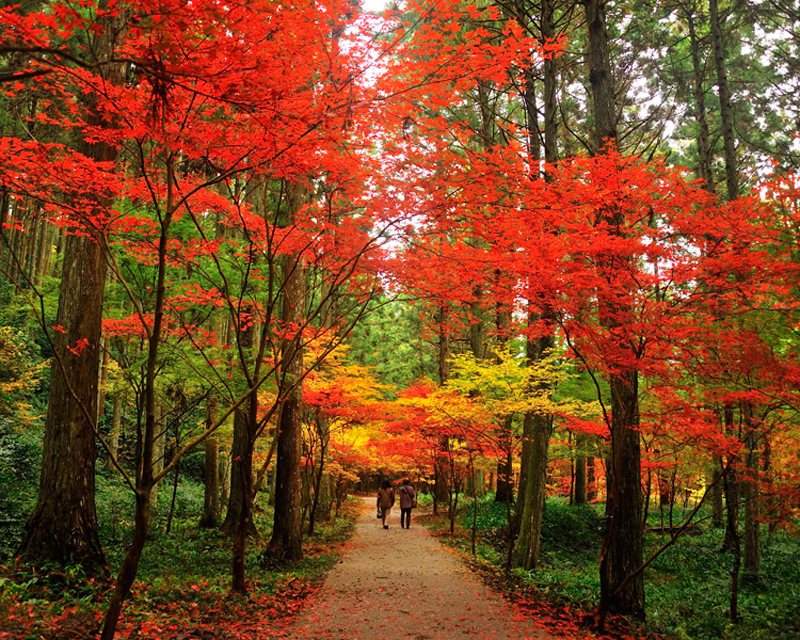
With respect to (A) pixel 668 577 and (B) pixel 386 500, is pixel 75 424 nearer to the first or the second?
(B) pixel 386 500

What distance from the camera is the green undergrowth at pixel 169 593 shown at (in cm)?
470

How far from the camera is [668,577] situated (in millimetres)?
12141

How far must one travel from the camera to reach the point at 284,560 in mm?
9109

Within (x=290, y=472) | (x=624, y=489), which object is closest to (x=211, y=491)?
(x=290, y=472)

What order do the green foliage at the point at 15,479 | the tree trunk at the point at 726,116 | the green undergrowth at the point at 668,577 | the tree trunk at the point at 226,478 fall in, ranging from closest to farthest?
the green undergrowth at the point at 668,577, the green foliage at the point at 15,479, the tree trunk at the point at 726,116, the tree trunk at the point at 226,478

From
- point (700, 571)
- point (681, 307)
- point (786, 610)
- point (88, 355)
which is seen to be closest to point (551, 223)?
point (681, 307)

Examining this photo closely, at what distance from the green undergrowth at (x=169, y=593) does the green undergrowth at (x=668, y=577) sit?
377 centimetres

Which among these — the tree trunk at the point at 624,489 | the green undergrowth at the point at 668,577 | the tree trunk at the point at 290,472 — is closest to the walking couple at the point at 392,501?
the green undergrowth at the point at 668,577

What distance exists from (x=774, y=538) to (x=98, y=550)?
1917 centimetres

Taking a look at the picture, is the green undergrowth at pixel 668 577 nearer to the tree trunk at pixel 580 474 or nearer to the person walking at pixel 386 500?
the tree trunk at pixel 580 474

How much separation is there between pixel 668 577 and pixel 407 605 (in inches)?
337

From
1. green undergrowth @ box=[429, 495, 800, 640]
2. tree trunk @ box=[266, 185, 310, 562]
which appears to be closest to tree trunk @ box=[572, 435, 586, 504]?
green undergrowth @ box=[429, 495, 800, 640]

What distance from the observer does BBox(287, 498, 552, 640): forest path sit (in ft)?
19.3

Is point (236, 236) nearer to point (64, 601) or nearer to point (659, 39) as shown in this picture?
point (64, 601)
